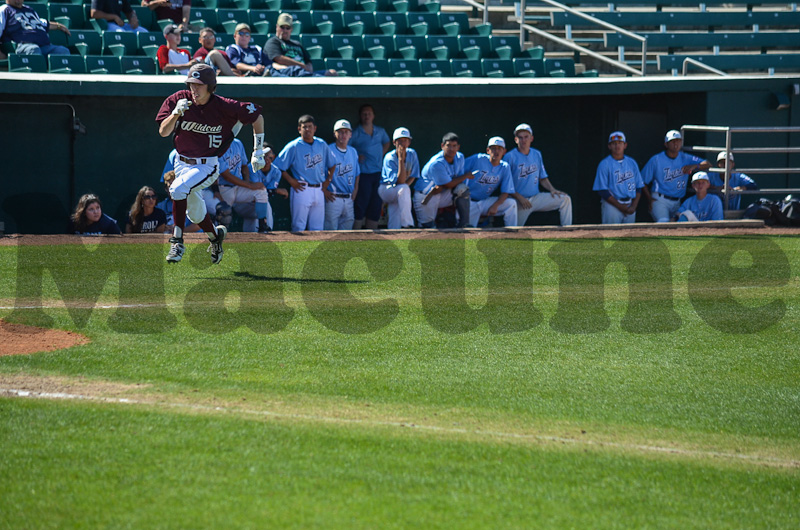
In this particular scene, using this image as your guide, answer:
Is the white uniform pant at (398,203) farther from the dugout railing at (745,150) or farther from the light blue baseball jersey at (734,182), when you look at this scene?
the light blue baseball jersey at (734,182)

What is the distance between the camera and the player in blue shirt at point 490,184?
512 inches

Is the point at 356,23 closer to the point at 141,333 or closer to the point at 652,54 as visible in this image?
the point at 652,54

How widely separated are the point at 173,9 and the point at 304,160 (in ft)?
12.0

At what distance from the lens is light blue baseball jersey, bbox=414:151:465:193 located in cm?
1269

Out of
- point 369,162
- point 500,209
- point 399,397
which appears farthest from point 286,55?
point 399,397

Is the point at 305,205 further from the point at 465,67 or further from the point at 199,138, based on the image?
the point at 465,67

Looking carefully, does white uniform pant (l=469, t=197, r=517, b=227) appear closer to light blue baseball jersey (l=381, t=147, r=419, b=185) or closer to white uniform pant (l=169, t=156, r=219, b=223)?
light blue baseball jersey (l=381, t=147, r=419, b=185)

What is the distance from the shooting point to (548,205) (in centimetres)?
1357

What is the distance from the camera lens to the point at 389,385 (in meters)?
5.44

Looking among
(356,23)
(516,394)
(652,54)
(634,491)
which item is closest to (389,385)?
(516,394)

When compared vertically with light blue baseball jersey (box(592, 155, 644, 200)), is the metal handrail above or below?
above

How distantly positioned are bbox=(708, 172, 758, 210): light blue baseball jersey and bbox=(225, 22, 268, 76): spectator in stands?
6.78 metres

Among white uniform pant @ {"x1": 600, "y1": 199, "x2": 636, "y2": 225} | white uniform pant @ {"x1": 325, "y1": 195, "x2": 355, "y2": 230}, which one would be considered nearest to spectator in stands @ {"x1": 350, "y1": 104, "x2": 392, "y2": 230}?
white uniform pant @ {"x1": 325, "y1": 195, "x2": 355, "y2": 230}

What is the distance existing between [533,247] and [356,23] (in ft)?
21.2
